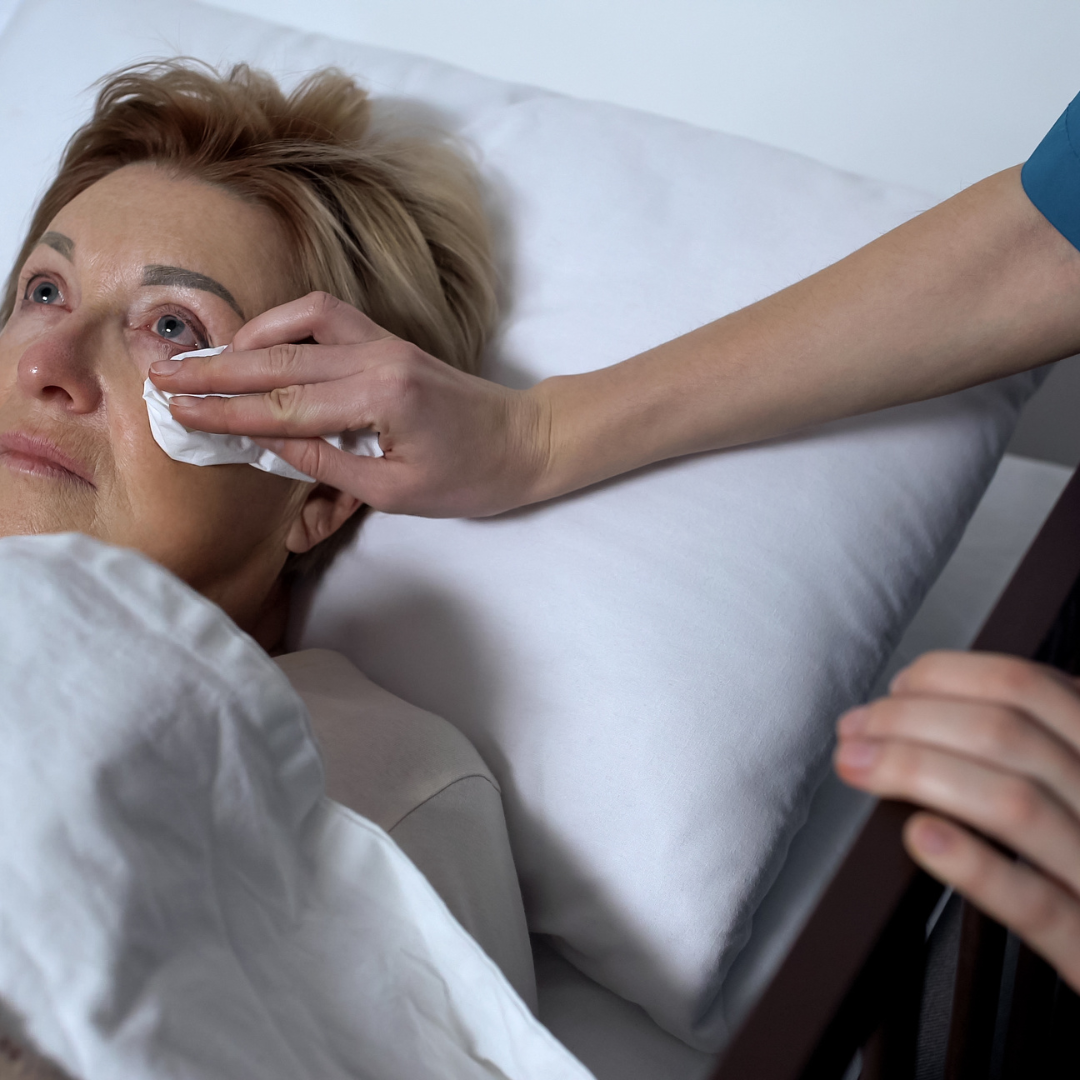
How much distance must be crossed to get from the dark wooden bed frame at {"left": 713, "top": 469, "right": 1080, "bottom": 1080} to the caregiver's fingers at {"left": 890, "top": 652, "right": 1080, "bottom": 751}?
6 cm

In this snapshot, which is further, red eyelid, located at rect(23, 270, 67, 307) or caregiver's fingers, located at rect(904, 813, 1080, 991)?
red eyelid, located at rect(23, 270, 67, 307)

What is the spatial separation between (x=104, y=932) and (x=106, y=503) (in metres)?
0.49

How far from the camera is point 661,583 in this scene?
3.06 feet

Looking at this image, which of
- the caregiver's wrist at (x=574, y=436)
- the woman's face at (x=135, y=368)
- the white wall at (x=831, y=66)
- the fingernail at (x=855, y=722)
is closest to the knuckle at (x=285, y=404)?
the woman's face at (x=135, y=368)

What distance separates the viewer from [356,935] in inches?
24.2

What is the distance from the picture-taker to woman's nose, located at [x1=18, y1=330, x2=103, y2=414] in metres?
0.88

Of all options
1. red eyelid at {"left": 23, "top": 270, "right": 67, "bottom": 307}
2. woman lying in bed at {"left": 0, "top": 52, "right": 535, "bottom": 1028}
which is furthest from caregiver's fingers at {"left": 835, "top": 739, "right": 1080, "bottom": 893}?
red eyelid at {"left": 23, "top": 270, "right": 67, "bottom": 307}

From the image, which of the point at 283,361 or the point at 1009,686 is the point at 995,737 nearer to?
the point at 1009,686

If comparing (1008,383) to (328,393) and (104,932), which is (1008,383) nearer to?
(328,393)

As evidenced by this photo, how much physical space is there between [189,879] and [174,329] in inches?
22.8

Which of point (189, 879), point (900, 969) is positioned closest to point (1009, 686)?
point (900, 969)

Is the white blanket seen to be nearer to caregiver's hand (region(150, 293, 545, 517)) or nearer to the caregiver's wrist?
caregiver's hand (region(150, 293, 545, 517))

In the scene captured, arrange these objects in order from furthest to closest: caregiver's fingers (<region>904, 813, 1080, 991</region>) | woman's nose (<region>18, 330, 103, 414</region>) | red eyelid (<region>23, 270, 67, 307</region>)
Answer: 1. red eyelid (<region>23, 270, 67, 307</region>)
2. woman's nose (<region>18, 330, 103, 414</region>)
3. caregiver's fingers (<region>904, 813, 1080, 991</region>)

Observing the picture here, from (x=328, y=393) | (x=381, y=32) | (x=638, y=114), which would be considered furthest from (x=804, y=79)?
(x=328, y=393)
